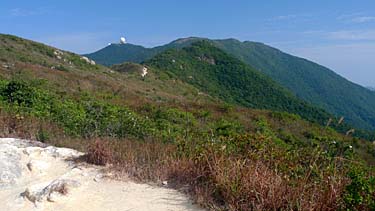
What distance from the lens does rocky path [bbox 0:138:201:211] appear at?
13.3 ft

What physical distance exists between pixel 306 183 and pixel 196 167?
4.00ft

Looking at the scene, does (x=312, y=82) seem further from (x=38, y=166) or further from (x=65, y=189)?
(x=65, y=189)

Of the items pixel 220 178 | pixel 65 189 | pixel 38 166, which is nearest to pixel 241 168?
pixel 220 178

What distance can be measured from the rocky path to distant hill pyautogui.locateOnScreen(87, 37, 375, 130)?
132358 mm

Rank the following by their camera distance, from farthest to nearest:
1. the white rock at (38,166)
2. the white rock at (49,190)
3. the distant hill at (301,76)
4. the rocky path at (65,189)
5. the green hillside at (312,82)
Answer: the distant hill at (301,76) → the green hillside at (312,82) → the white rock at (38,166) → the white rock at (49,190) → the rocky path at (65,189)

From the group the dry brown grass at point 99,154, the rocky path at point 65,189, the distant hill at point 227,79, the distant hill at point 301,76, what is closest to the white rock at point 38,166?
the rocky path at point 65,189

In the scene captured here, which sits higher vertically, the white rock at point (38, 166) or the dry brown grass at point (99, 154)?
the dry brown grass at point (99, 154)

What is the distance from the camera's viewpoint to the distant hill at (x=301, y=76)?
144 metres

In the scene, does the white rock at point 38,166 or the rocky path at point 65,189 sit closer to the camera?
the rocky path at point 65,189

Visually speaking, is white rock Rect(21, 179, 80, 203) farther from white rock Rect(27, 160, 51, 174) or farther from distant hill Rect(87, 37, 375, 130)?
distant hill Rect(87, 37, 375, 130)

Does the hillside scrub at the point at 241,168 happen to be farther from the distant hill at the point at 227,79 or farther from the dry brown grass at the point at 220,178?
the distant hill at the point at 227,79

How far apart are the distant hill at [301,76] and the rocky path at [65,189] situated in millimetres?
132358

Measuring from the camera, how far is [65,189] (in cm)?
430

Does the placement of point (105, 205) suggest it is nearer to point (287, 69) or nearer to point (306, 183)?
point (306, 183)
